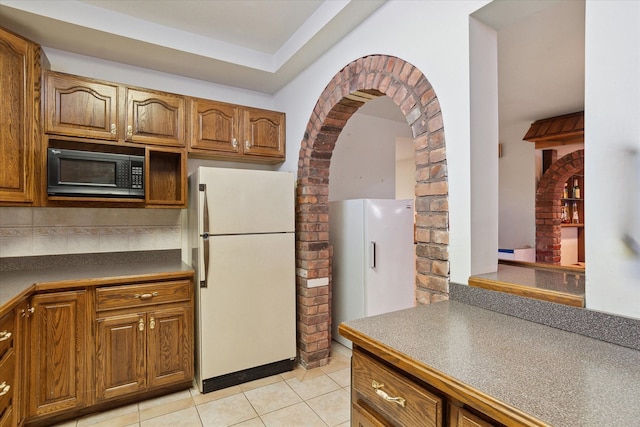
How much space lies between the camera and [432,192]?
5.19 ft

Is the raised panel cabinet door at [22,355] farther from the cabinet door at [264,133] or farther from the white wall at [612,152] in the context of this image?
the white wall at [612,152]

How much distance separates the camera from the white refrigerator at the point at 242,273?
231cm

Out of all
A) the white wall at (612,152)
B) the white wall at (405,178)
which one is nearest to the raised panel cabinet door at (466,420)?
the white wall at (612,152)

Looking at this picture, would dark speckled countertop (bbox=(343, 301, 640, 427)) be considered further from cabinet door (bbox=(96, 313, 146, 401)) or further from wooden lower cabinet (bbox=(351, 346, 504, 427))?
cabinet door (bbox=(96, 313, 146, 401))

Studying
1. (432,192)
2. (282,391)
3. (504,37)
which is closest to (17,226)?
(282,391)

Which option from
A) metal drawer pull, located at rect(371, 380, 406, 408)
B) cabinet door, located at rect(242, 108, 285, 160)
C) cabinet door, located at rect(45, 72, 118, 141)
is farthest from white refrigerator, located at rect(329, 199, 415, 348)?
cabinet door, located at rect(45, 72, 118, 141)

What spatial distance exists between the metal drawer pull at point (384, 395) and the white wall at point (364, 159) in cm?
276

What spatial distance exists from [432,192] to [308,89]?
1591mm

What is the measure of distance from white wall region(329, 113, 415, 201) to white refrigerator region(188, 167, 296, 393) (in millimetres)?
1267

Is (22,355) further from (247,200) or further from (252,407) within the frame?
(247,200)

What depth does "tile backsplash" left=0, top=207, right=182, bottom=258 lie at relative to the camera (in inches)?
91.5

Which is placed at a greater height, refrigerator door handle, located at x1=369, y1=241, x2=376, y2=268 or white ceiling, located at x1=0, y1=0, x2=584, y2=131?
white ceiling, located at x1=0, y1=0, x2=584, y2=131

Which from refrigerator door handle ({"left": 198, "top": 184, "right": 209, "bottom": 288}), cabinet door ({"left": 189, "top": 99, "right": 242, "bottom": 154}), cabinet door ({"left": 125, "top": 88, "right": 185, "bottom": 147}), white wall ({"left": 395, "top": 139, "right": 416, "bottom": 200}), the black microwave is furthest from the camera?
white wall ({"left": 395, "top": 139, "right": 416, "bottom": 200})

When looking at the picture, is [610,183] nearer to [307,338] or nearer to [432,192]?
[432,192]
